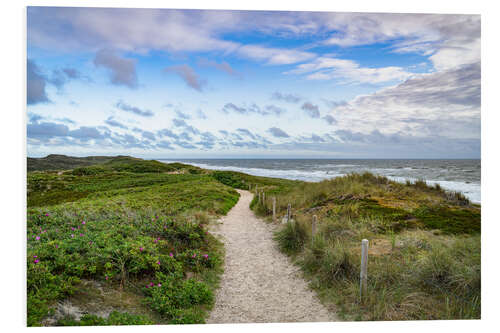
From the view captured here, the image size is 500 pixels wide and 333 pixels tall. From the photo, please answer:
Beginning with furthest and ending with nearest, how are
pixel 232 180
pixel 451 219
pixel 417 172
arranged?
pixel 417 172, pixel 232 180, pixel 451 219

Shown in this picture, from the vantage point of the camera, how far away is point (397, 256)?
4980mm

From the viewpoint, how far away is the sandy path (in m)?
3.90

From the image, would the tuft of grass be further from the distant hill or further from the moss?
the distant hill

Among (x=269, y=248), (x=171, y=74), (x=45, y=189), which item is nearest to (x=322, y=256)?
(x=269, y=248)

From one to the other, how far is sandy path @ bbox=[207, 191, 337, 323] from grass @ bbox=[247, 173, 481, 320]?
0.26 m

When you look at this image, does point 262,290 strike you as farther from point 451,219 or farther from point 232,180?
point 232,180

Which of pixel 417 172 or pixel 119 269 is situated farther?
pixel 417 172

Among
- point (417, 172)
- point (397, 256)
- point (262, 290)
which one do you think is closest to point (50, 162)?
point (262, 290)

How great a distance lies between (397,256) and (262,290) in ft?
8.32

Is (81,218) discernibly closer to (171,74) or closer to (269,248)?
(171,74)

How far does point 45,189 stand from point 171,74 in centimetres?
789

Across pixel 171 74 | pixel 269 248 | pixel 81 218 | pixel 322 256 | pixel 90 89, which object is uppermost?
pixel 171 74

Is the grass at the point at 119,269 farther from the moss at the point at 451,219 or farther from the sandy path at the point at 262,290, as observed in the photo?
the moss at the point at 451,219

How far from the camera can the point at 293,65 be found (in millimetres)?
6113
